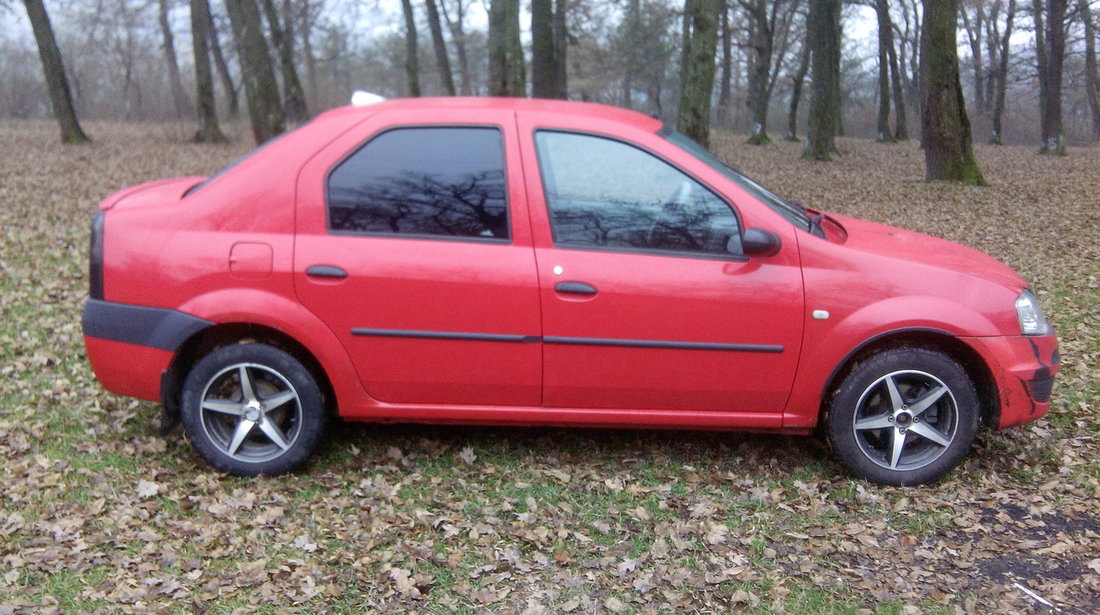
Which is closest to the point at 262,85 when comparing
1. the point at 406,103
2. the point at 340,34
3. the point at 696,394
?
the point at 406,103

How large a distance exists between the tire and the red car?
11 millimetres

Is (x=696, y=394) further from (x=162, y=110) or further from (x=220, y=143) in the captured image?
(x=162, y=110)

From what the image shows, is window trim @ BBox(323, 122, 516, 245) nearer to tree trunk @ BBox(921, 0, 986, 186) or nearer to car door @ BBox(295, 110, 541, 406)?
car door @ BBox(295, 110, 541, 406)

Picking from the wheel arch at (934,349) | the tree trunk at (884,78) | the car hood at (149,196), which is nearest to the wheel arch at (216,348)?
the car hood at (149,196)

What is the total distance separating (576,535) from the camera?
3.98 metres

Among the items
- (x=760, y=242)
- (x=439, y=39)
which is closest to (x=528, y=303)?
(x=760, y=242)

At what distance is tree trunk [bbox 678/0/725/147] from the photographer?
12773 mm

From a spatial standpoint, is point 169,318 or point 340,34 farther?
point 340,34

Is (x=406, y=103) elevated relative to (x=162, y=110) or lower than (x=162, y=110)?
lower

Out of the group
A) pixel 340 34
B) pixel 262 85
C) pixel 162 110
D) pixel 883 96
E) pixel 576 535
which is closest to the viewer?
pixel 576 535

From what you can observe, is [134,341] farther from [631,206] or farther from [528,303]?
[631,206]

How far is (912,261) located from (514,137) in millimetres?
2006

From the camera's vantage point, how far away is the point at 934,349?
4.34m

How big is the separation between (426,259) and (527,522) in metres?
1.30
